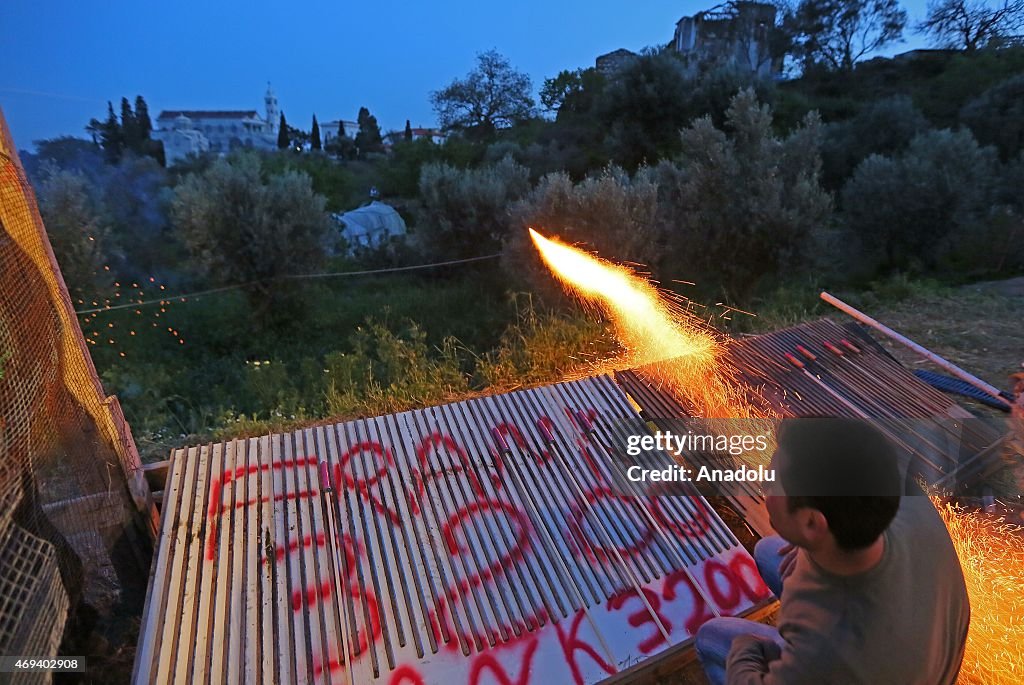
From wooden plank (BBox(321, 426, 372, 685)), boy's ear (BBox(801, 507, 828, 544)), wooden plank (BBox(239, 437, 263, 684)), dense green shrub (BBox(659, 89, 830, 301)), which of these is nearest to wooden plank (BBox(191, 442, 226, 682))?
wooden plank (BBox(239, 437, 263, 684))

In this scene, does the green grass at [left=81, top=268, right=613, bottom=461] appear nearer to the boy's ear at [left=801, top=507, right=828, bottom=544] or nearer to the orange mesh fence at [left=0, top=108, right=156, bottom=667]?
the orange mesh fence at [left=0, top=108, right=156, bottom=667]

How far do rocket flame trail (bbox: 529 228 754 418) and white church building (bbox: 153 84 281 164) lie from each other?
38.6 meters

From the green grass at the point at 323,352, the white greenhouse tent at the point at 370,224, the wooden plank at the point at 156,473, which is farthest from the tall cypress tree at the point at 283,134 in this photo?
the wooden plank at the point at 156,473

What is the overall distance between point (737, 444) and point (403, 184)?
27680 mm

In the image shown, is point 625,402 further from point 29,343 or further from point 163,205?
point 163,205

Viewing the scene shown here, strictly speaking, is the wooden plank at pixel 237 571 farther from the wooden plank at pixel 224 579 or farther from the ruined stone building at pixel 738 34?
the ruined stone building at pixel 738 34

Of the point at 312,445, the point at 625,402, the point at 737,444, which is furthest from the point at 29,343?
the point at 737,444

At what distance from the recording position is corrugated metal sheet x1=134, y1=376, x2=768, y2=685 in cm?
256

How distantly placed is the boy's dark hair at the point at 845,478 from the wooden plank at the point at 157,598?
2653mm

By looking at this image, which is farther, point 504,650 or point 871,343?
point 871,343

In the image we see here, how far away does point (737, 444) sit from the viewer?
3844 millimetres

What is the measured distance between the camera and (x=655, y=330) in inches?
273

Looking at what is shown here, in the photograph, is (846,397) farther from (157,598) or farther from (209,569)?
(157,598)

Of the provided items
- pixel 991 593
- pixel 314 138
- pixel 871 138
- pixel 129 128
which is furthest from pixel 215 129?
pixel 991 593
